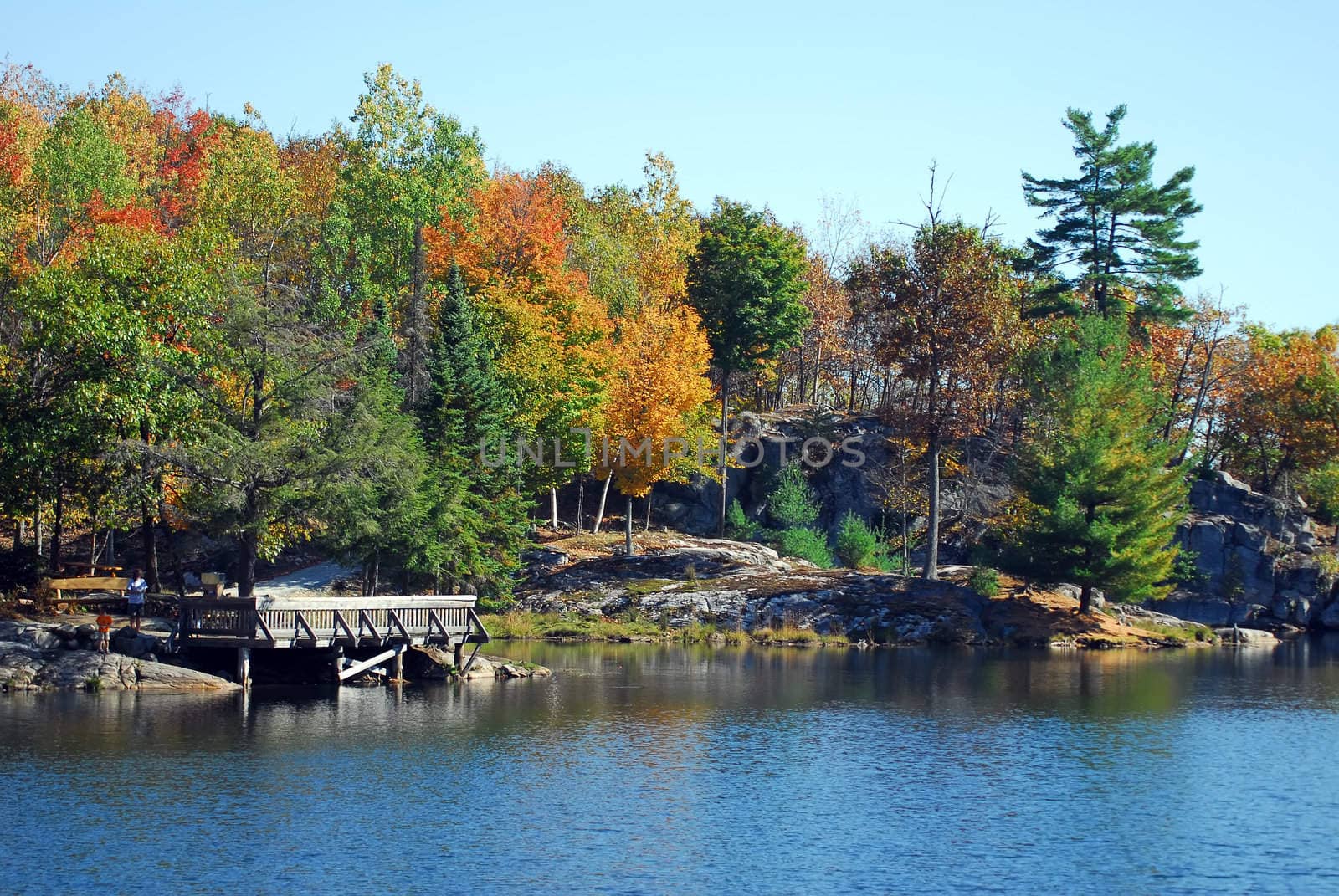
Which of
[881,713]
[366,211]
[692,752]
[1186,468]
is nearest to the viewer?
[692,752]

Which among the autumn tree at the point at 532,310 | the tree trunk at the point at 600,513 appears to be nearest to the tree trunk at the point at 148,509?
the autumn tree at the point at 532,310

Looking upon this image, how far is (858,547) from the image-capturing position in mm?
66500

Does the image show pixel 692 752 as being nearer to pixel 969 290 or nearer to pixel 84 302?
pixel 84 302

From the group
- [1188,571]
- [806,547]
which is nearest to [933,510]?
[806,547]

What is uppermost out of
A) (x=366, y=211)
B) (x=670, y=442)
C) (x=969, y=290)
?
(x=366, y=211)

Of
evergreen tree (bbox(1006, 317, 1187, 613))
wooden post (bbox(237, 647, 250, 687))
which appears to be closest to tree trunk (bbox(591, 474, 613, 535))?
evergreen tree (bbox(1006, 317, 1187, 613))

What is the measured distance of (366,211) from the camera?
75688mm

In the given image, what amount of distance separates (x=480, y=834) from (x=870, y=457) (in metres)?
52.8

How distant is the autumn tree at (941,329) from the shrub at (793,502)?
763 centimetres

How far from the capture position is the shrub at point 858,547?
218ft

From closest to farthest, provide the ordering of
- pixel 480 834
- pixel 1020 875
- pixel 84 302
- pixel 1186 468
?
pixel 1020 875 < pixel 480 834 < pixel 84 302 < pixel 1186 468

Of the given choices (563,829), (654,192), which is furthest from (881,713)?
(654,192)

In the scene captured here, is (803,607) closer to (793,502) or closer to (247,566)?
(793,502)

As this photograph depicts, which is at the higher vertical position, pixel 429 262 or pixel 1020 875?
pixel 429 262
